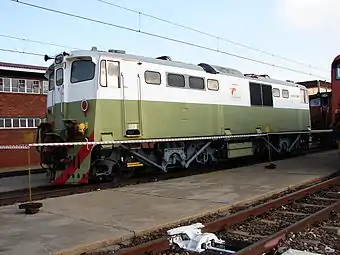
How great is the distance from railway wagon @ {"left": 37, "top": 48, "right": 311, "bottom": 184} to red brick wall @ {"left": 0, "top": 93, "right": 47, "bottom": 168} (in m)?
11.4

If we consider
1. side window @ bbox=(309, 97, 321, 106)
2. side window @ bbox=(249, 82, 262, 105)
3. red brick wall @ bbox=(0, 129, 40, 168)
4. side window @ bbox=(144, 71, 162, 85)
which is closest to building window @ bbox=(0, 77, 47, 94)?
red brick wall @ bbox=(0, 129, 40, 168)

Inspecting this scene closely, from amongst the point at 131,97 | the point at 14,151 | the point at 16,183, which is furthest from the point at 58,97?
the point at 14,151

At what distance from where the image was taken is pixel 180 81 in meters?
13.5

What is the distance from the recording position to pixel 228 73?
52.4 feet

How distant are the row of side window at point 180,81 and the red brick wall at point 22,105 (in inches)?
526

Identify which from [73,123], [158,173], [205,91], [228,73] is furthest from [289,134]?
[73,123]

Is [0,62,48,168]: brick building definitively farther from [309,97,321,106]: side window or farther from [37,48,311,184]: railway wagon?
[309,97,321,106]: side window

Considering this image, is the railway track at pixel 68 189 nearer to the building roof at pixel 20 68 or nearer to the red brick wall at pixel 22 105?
the red brick wall at pixel 22 105

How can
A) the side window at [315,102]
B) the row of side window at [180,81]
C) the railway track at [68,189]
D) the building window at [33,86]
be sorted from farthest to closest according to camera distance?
the side window at [315,102]
the building window at [33,86]
the row of side window at [180,81]
the railway track at [68,189]

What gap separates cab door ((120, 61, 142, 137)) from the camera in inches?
460

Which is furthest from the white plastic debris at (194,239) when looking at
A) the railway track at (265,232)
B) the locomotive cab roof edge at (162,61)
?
Result: the locomotive cab roof edge at (162,61)

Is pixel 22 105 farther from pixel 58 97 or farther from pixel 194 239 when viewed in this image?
pixel 194 239

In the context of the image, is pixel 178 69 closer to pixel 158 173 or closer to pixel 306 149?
pixel 158 173

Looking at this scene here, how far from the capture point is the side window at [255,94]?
17.2 meters
